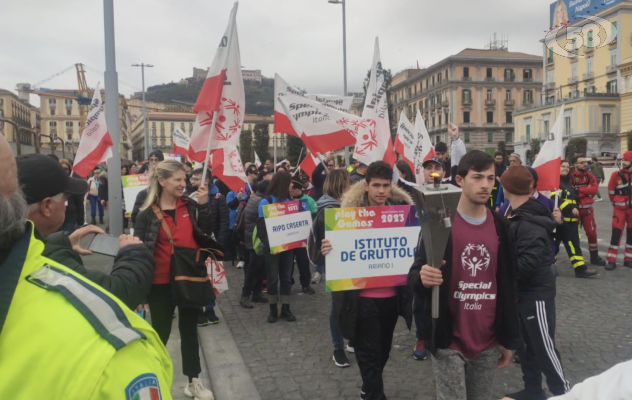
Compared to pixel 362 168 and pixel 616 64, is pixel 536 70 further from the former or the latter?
pixel 362 168

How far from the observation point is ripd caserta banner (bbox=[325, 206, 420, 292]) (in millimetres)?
4070

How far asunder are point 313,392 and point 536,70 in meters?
108

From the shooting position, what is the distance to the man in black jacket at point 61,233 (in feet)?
6.54

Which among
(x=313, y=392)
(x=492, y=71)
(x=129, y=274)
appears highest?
(x=492, y=71)

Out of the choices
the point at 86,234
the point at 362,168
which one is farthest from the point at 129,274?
the point at 362,168

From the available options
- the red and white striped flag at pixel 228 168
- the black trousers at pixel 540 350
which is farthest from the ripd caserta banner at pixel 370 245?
the red and white striped flag at pixel 228 168

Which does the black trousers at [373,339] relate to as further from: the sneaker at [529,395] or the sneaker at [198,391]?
the sneaker at [198,391]

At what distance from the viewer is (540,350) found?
379cm

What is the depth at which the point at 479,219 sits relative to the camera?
2996 millimetres

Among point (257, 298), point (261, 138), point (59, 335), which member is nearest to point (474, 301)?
point (59, 335)

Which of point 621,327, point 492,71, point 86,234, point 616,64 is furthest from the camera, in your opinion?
point 492,71

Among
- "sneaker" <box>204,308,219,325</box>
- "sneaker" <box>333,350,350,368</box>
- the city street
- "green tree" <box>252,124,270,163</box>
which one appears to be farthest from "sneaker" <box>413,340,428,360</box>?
"green tree" <box>252,124,270,163</box>

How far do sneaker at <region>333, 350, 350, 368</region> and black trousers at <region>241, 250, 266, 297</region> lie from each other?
240cm

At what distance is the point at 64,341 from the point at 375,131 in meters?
7.48
